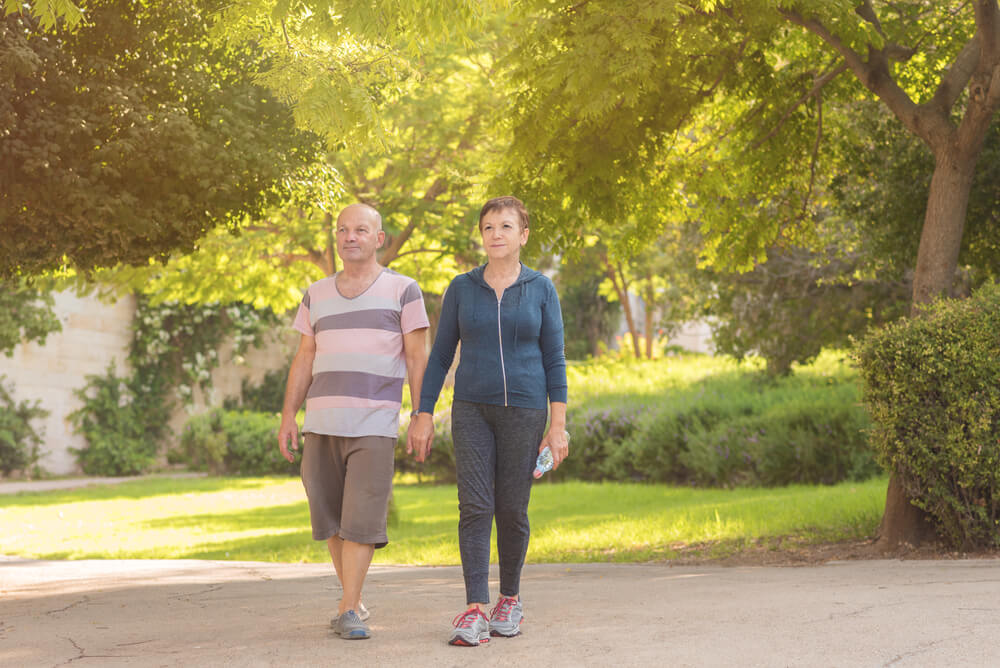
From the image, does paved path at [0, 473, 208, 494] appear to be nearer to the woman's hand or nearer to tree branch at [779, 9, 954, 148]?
tree branch at [779, 9, 954, 148]

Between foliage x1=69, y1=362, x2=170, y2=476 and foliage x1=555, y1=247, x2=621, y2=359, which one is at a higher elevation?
foliage x1=555, y1=247, x2=621, y2=359

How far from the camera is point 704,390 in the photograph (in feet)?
63.6

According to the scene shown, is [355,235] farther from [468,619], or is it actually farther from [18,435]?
[18,435]

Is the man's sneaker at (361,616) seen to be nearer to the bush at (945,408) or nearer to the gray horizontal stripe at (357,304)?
the gray horizontal stripe at (357,304)

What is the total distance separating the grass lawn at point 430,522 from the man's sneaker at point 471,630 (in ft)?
14.7

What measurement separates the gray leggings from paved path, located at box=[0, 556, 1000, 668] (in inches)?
16.4

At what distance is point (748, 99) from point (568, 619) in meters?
5.94

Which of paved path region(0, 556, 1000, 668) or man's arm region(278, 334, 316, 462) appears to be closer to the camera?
paved path region(0, 556, 1000, 668)

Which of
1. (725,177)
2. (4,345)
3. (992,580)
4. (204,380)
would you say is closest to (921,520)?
(992,580)

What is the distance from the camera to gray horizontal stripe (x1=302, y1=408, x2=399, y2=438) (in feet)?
15.9

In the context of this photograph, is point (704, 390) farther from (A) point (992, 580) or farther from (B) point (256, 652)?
(B) point (256, 652)

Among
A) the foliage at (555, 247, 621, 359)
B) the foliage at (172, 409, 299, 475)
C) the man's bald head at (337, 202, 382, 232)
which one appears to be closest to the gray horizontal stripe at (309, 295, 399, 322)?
the man's bald head at (337, 202, 382, 232)

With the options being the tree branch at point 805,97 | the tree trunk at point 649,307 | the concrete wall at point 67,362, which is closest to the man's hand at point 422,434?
the tree branch at point 805,97

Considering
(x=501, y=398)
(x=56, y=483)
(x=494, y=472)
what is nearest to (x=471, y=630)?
(x=494, y=472)
